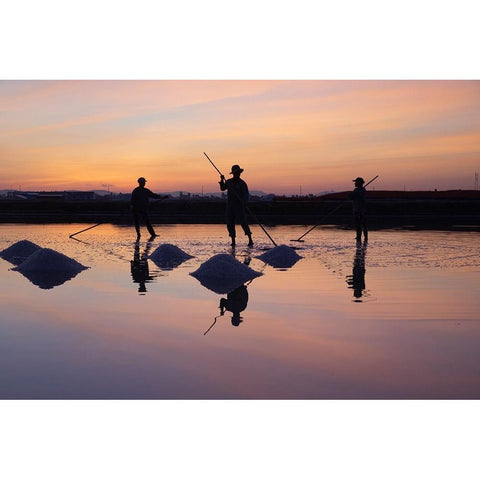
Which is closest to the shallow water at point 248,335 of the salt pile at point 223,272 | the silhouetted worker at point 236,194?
the salt pile at point 223,272

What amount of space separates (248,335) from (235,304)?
154 cm

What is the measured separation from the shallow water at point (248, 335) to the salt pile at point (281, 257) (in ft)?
3.20

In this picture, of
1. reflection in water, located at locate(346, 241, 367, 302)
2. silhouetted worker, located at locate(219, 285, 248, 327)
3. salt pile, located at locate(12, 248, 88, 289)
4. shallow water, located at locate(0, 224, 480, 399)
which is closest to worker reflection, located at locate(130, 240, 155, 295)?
shallow water, located at locate(0, 224, 480, 399)

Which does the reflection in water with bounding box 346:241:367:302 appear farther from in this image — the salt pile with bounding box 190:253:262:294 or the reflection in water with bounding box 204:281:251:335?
Result: the salt pile with bounding box 190:253:262:294

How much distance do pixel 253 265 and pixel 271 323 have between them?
4884 millimetres

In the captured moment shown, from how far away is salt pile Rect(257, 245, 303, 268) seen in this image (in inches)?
429

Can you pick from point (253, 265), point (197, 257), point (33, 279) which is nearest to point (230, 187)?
point (197, 257)

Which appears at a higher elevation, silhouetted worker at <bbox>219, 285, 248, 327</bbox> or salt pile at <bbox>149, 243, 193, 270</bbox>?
salt pile at <bbox>149, 243, 193, 270</bbox>

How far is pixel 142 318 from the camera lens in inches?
233

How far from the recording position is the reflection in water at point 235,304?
5899mm

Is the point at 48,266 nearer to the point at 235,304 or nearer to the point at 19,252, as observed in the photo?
the point at 19,252

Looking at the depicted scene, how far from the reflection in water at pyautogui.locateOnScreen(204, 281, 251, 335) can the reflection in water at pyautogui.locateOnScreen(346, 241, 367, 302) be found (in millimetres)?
1358

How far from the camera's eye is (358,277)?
891 cm

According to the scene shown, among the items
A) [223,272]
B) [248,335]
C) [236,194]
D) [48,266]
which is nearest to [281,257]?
[223,272]
